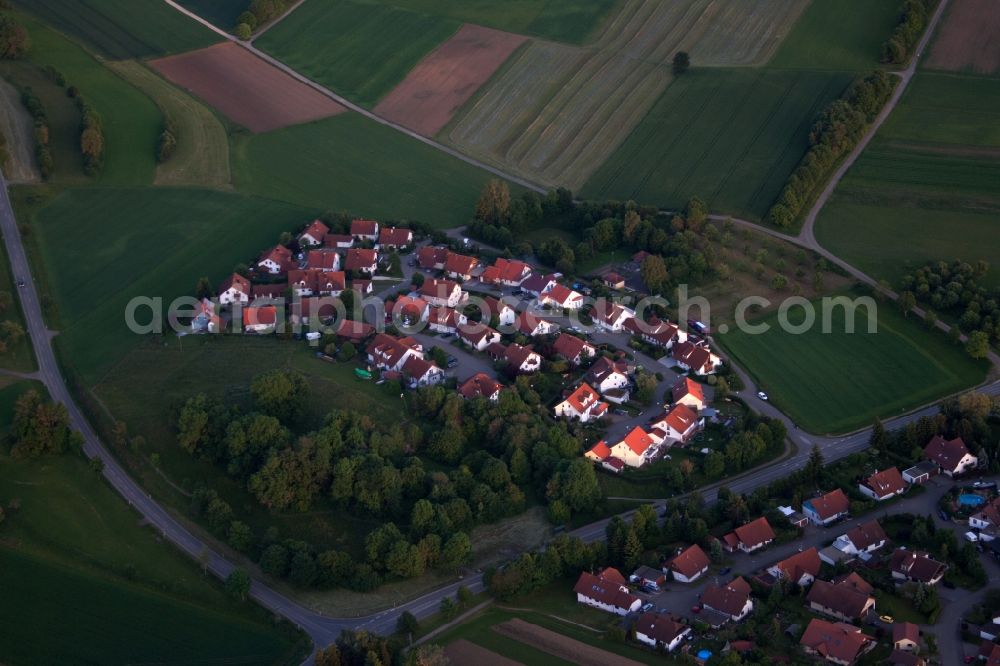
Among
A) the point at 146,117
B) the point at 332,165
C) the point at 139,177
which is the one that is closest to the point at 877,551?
the point at 332,165

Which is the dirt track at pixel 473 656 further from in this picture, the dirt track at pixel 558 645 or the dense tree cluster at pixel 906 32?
the dense tree cluster at pixel 906 32

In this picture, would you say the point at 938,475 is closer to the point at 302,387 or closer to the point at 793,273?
the point at 793,273

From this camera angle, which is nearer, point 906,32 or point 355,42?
point 906,32

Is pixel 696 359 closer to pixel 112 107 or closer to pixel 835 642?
pixel 835 642

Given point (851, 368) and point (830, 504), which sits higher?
point (851, 368)

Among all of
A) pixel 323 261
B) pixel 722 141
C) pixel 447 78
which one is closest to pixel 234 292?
pixel 323 261
